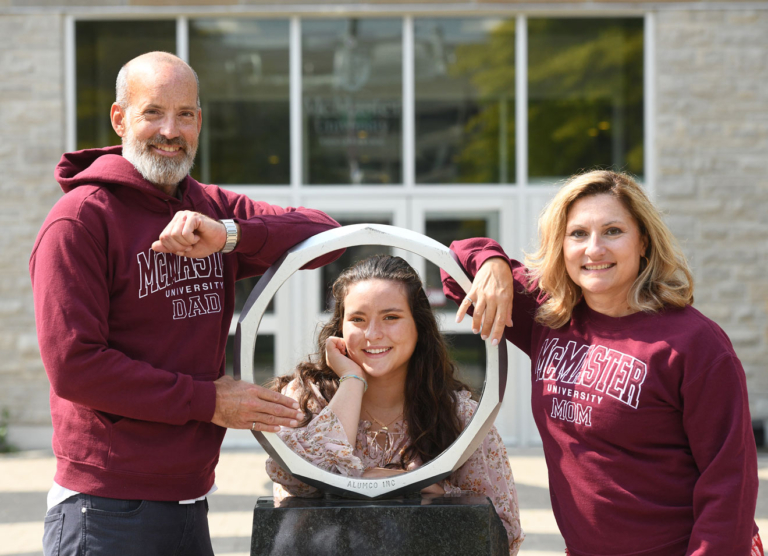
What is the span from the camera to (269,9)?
22.1 feet

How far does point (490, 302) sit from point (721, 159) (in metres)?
5.42

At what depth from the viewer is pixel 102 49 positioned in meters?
6.89

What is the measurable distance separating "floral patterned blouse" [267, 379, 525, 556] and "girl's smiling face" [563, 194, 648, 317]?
0.49 metres

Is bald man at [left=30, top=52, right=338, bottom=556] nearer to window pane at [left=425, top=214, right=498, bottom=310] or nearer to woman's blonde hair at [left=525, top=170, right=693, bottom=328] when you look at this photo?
woman's blonde hair at [left=525, top=170, right=693, bottom=328]

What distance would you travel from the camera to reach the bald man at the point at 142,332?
1.94 metres

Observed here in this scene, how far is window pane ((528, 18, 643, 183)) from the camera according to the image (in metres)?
6.91

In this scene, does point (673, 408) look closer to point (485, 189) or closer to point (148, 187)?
point (148, 187)

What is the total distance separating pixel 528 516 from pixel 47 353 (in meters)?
3.63

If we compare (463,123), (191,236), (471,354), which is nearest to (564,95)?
(463,123)

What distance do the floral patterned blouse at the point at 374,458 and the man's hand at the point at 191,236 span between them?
0.50 meters

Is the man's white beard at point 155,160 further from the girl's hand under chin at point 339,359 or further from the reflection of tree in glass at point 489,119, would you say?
the reflection of tree in glass at point 489,119

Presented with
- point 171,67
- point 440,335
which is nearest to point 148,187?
point 171,67

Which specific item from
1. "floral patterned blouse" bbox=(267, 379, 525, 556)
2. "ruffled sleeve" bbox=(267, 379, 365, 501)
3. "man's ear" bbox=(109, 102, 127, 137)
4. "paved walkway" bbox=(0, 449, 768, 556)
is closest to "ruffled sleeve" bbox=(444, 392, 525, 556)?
"floral patterned blouse" bbox=(267, 379, 525, 556)

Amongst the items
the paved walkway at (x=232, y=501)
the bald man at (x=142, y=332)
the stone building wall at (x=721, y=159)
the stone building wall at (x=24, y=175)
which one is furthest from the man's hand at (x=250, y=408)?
the stone building wall at (x=721, y=159)
